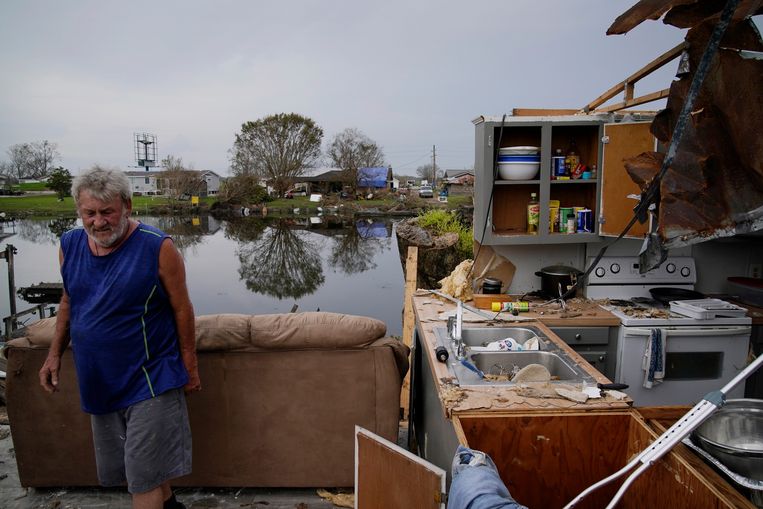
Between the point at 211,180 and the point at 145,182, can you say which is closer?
the point at 145,182

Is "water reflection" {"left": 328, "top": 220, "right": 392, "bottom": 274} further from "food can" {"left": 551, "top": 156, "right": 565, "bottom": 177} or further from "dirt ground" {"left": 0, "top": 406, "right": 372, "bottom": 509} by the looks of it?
"dirt ground" {"left": 0, "top": 406, "right": 372, "bottom": 509}

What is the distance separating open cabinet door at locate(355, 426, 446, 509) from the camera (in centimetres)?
179

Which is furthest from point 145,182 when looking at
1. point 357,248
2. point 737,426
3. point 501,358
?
point 737,426

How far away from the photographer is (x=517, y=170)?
12.4ft

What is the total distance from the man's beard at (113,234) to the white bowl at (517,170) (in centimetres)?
270

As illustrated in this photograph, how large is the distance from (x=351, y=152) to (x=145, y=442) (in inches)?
1863

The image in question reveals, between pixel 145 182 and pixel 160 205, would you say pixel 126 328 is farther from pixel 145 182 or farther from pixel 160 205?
pixel 145 182

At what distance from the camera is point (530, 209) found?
3.91 meters

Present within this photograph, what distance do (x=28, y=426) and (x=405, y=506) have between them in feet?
7.69

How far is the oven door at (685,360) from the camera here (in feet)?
10.7

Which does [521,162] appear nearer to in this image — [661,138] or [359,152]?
[661,138]

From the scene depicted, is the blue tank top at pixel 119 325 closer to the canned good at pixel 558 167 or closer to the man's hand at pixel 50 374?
the man's hand at pixel 50 374

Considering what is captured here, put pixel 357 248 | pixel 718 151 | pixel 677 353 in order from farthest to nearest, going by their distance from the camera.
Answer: pixel 357 248
pixel 677 353
pixel 718 151

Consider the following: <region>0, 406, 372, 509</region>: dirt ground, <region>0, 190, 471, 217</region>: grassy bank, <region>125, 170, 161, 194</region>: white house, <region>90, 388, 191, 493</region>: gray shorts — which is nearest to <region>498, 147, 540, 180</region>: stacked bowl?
<region>0, 406, 372, 509</region>: dirt ground
